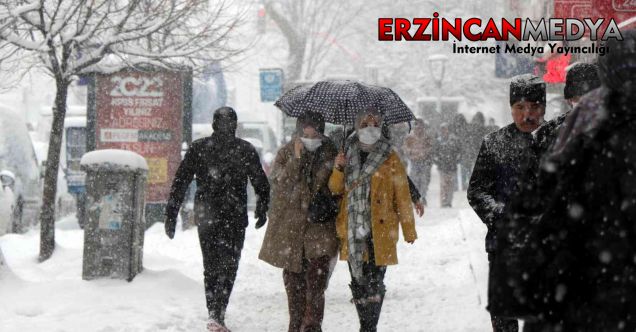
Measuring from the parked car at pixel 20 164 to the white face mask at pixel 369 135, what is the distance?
9.12 metres

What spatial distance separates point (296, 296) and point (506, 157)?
1946mm

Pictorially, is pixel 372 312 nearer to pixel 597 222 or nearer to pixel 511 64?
pixel 597 222

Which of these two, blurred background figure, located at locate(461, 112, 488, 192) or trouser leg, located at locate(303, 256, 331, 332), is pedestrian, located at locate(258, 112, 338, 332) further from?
blurred background figure, located at locate(461, 112, 488, 192)

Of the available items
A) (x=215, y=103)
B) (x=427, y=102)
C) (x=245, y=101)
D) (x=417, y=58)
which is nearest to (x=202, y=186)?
(x=215, y=103)

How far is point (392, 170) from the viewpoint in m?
6.03

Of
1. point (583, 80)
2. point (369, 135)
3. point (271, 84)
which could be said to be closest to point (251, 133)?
point (271, 84)

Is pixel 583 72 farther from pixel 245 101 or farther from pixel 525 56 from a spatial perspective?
pixel 245 101

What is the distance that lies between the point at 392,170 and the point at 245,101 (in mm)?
75440

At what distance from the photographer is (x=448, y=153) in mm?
17734

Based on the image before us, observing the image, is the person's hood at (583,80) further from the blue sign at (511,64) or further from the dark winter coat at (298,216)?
the blue sign at (511,64)

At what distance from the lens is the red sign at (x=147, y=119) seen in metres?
12.4

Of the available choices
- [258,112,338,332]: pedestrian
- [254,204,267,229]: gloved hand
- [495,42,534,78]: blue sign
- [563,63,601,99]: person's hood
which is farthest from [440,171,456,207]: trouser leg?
[563,63,601,99]: person's hood

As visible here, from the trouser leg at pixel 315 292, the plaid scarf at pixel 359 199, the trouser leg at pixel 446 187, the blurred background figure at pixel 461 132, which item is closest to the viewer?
the plaid scarf at pixel 359 199

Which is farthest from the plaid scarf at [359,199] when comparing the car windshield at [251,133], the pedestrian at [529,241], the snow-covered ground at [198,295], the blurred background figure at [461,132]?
the car windshield at [251,133]
